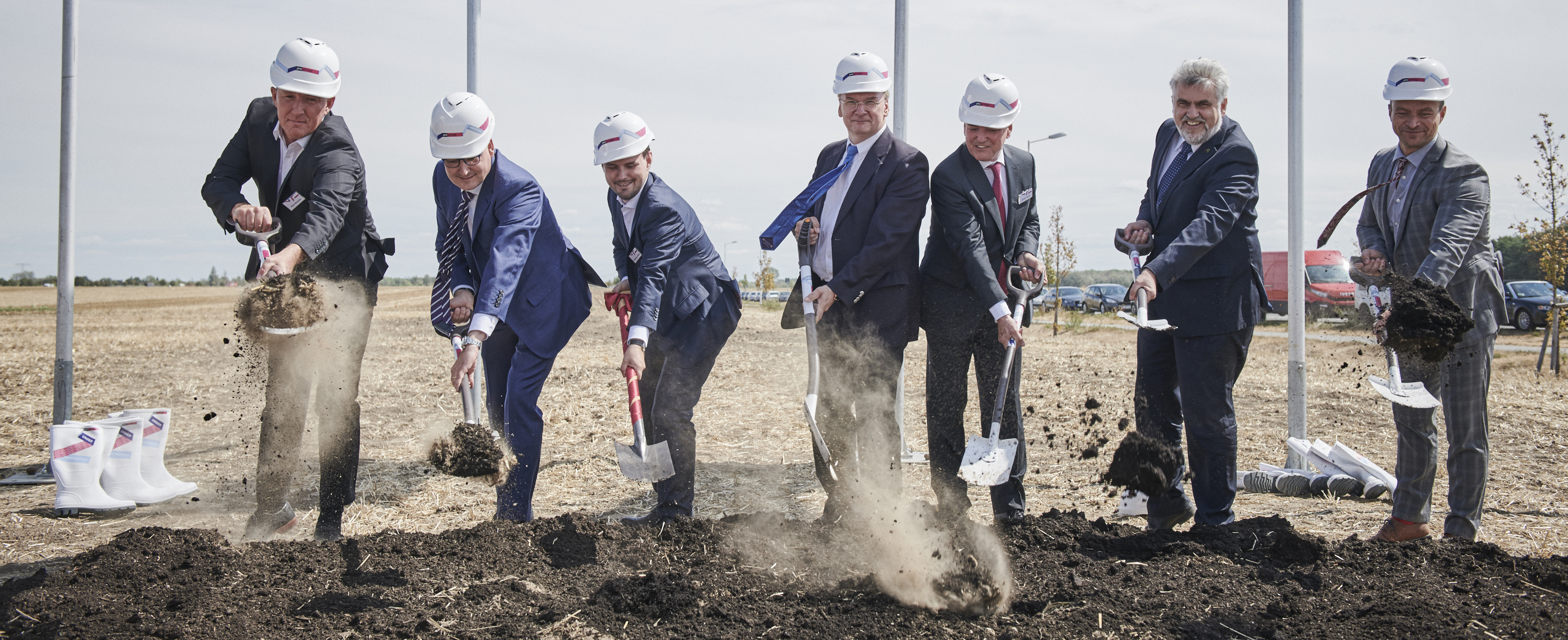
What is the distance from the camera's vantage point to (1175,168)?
→ 393cm

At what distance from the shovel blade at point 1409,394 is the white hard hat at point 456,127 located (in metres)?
3.64

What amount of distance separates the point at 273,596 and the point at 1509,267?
4973 centimetres

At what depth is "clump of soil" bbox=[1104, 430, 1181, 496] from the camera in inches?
138

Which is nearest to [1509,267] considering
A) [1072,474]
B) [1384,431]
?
[1384,431]

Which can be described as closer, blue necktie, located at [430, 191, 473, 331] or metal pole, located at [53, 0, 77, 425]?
blue necktie, located at [430, 191, 473, 331]

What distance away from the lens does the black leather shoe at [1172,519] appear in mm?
3951

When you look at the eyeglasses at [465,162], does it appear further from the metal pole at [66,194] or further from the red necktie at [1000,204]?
the metal pole at [66,194]

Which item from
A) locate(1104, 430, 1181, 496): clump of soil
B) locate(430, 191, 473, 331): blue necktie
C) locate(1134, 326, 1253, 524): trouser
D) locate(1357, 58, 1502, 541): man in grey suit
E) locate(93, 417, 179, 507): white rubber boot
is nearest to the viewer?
locate(1104, 430, 1181, 496): clump of soil

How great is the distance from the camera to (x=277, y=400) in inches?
156

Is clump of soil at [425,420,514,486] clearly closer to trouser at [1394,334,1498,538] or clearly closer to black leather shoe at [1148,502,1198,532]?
black leather shoe at [1148,502,1198,532]

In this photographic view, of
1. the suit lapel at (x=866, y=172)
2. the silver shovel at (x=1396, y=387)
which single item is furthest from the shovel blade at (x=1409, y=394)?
the suit lapel at (x=866, y=172)

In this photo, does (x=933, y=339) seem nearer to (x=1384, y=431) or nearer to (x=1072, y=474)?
(x=1072, y=474)

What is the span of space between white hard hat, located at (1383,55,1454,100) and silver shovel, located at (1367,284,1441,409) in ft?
2.54

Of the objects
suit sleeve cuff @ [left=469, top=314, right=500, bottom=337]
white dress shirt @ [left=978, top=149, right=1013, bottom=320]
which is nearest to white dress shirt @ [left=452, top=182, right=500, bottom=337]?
suit sleeve cuff @ [left=469, top=314, right=500, bottom=337]
